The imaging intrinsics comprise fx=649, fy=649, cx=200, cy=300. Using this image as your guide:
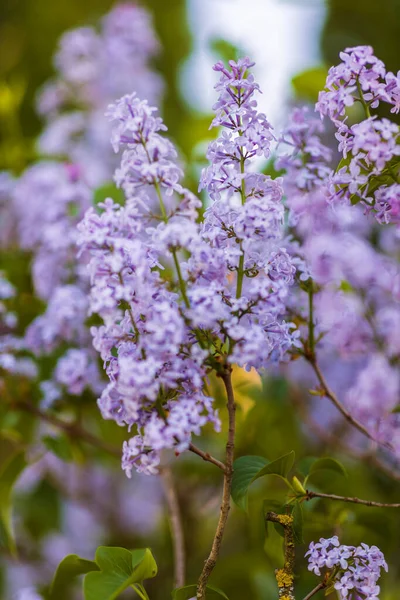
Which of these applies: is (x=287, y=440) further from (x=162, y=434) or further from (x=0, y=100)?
(x=0, y=100)

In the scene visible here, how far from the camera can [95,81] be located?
1.18 metres

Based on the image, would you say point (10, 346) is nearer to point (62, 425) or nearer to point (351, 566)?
point (62, 425)

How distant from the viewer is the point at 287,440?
2.96 feet

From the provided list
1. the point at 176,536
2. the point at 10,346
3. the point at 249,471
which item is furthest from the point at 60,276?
the point at 249,471

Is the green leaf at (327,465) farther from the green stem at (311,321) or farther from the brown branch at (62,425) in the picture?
the brown branch at (62,425)

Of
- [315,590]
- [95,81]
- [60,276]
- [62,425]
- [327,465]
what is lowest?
[315,590]

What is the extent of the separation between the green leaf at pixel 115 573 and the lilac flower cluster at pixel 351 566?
0.11m

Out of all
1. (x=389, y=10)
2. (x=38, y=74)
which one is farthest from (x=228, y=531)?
(x=38, y=74)

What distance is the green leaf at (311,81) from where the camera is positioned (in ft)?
2.69

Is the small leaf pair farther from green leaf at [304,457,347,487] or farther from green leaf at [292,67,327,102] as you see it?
green leaf at [292,67,327,102]

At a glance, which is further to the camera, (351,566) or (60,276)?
(60,276)

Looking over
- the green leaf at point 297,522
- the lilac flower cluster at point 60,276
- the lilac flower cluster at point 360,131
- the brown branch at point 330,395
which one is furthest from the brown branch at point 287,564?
the lilac flower cluster at point 60,276

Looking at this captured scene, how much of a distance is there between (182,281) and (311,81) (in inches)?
21.5

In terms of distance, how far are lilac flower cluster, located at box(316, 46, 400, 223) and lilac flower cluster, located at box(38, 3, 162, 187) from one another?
0.73m
